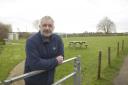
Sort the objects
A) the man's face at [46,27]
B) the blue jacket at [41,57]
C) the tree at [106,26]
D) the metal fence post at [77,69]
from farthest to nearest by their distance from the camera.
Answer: the tree at [106,26] < the metal fence post at [77,69] < the man's face at [46,27] < the blue jacket at [41,57]

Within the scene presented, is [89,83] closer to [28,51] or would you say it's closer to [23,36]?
[28,51]

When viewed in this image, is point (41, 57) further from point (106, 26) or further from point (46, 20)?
point (106, 26)

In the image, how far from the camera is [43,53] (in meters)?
5.30

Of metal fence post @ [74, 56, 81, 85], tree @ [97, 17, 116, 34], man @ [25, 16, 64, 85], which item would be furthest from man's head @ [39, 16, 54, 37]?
tree @ [97, 17, 116, 34]

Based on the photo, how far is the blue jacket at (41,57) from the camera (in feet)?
16.6

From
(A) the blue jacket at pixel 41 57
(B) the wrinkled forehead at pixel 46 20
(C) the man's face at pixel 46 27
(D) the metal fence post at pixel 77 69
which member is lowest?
(D) the metal fence post at pixel 77 69

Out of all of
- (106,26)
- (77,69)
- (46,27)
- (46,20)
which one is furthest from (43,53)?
(106,26)

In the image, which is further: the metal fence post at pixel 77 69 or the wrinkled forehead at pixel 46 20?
the metal fence post at pixel 77 69

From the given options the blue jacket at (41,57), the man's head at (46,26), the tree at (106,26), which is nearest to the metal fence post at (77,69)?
the blue jacket at (41,57)

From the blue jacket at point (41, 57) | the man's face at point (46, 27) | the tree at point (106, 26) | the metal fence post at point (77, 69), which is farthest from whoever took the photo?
the tree at point (106, 26)

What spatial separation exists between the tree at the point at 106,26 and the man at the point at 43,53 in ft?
409

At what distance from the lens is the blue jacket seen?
507 centimetres

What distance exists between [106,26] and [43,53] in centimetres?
12806

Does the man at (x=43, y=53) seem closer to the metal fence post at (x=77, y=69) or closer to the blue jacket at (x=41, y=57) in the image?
the blue jacket at (x=41, y=57)
